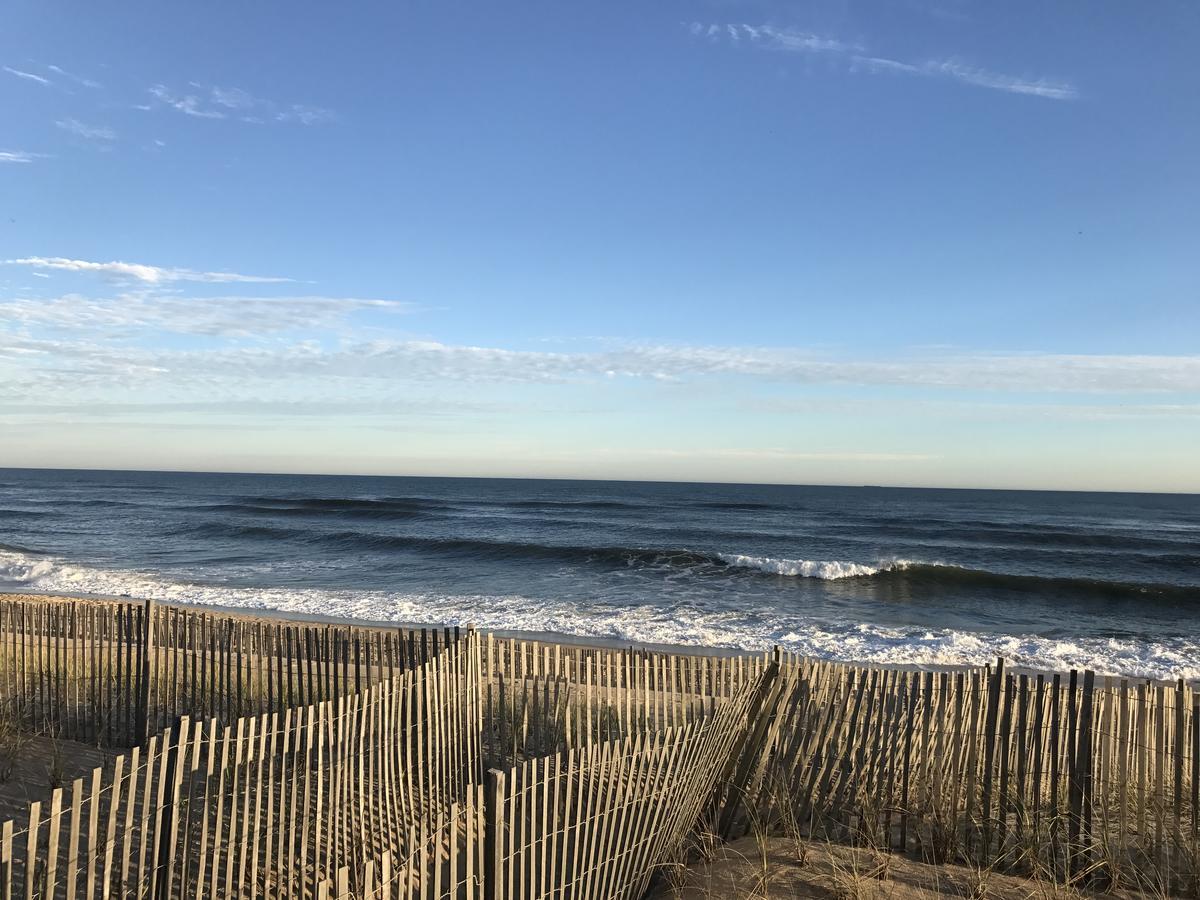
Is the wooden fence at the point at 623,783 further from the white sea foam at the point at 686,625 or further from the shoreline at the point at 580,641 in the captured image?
the white sea foam at the point at 686,625

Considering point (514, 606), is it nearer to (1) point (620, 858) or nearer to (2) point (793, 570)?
(2) point (793, 570)

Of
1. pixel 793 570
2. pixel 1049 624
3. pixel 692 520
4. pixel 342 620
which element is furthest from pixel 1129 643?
pixel 692 520

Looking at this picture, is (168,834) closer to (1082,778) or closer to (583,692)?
(583,692)

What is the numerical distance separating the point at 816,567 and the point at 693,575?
213 inches

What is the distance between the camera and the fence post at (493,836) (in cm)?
366

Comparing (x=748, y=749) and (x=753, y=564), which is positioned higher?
(x=748, y=749)

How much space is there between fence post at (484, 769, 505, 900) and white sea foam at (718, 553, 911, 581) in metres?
28.2

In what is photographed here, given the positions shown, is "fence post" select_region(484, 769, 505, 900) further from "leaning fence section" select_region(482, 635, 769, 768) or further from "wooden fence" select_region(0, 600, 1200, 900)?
"leaning fence section" select_region(482, 635, 769, 768)

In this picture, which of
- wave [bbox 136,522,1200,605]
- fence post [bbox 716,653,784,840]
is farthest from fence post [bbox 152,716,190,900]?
wave [bbox 136,522,1200,605]

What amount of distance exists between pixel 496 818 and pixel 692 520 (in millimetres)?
55300

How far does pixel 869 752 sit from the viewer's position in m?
5.95

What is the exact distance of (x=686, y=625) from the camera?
65.2ft

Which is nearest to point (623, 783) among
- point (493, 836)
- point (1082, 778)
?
point (493, 836)

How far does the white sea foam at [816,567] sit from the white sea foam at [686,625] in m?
9.48
